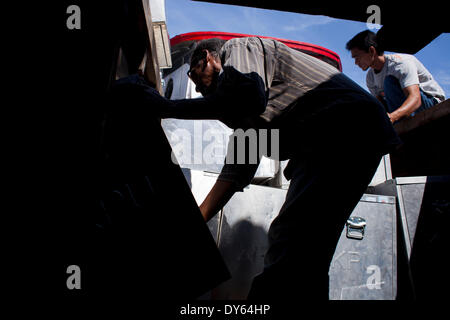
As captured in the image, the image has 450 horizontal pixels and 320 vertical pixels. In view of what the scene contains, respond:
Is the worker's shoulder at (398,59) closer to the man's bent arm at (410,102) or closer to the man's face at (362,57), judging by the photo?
the man's face at (362,57)

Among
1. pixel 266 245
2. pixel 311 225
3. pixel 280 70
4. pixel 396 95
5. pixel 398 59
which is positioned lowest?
pixel 266 245

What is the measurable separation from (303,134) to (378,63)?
246 centimetres

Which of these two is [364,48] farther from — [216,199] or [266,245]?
[216,199]

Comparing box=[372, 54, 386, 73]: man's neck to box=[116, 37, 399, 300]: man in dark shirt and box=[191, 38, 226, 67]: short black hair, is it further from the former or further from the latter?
box=[191, 38, 226, 67]: short black hair

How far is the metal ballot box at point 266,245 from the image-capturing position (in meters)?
2.02

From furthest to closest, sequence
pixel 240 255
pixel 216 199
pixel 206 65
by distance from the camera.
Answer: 1. pixel 240 255
2. pixel 216 199
3. pixel 206 65

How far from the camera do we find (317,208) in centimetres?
108

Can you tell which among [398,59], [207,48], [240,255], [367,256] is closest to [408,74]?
[398,59]

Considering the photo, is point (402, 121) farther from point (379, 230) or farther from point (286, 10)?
point (286, 10)

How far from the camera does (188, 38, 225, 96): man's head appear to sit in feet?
4.66

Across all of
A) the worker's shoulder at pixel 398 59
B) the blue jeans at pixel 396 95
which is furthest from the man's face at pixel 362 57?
the blue jeans at pixel 396 95

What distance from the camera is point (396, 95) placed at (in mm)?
2967

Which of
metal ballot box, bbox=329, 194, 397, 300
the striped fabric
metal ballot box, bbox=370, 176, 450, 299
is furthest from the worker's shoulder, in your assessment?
the striped fabric

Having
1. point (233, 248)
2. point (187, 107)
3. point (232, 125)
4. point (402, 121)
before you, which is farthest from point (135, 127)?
point (402, 121)
